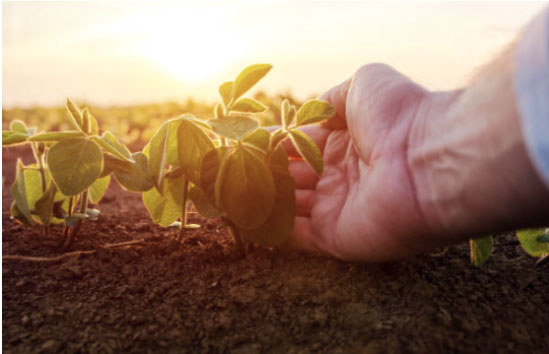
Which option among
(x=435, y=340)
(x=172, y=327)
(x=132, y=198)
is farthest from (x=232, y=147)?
(x=132, y=198)

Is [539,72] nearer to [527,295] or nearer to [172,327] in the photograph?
[527,295]

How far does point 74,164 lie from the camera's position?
1.34 metres

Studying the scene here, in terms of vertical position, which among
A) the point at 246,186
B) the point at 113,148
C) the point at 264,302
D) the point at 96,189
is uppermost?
the point at 113,148

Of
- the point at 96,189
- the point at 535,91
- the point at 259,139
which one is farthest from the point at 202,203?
the point at 535,91

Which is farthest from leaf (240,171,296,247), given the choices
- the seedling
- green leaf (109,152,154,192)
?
green leaf (109,152,154,192)

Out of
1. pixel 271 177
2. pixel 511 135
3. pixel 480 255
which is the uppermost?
pixel 511 135

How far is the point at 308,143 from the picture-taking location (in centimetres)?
137

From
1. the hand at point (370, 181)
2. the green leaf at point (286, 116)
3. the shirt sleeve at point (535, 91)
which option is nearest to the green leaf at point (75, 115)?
the green leaf at point (286, 116)

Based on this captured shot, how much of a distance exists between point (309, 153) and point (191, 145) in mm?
361

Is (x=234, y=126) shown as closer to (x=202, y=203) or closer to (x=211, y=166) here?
(x=211, y=166)

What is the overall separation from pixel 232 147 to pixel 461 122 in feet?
2.11

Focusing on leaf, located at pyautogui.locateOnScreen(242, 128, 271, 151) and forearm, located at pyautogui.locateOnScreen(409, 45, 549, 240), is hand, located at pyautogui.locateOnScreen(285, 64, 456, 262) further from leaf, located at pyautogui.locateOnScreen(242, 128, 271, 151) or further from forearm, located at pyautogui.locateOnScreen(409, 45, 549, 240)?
leaf, located at pyautogui.locateOnScreen(242, 128, 271, 151)

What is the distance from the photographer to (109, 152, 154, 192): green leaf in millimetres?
1445

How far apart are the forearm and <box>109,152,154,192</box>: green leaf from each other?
82 cm
